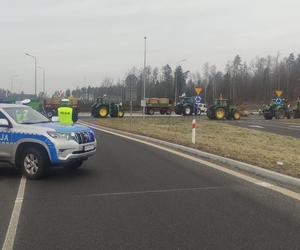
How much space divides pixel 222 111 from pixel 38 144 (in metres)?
38.4

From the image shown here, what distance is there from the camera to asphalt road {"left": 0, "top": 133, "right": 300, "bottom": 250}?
19.8 ft

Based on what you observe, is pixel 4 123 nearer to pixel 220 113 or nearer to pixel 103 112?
pixel 220 113

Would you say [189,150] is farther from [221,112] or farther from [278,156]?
[221,112]

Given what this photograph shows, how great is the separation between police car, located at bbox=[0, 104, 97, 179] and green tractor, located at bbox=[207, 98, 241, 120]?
36.7 metres

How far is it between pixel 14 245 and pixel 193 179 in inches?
213

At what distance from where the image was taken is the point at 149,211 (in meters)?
7.59

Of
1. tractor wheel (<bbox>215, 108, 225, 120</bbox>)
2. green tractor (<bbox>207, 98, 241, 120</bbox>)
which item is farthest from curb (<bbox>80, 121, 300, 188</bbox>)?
tractor wheel (<bbox>215, 108, 225, 120</bbox>)

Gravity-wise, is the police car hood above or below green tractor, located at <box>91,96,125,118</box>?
above

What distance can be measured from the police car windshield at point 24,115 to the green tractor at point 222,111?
119 ft

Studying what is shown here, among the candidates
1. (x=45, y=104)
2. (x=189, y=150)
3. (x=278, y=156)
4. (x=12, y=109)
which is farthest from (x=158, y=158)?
(x=45, y=104)

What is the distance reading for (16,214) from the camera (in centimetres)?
750

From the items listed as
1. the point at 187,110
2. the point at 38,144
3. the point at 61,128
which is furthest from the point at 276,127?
the point at 187,110

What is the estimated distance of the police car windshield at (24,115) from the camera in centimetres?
1142

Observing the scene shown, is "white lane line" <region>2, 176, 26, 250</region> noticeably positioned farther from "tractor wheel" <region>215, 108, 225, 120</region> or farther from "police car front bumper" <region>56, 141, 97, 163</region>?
"tractor wheel" <region>215, 108, 225, 120</region>
